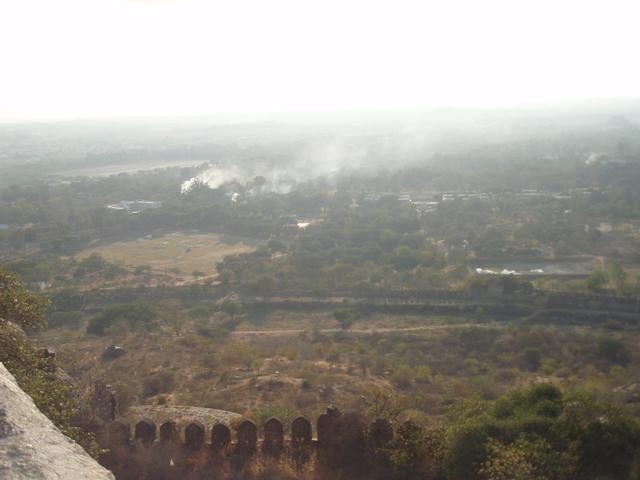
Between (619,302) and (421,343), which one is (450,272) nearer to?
(619,302)

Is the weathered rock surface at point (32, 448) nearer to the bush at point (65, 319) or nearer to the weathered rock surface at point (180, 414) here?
the weathered rock surface at point (180, 414)

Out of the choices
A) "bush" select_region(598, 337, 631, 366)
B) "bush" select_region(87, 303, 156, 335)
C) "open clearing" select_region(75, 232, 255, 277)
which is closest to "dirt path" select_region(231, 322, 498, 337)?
"bush" select_region(87, 303, 156, 335)

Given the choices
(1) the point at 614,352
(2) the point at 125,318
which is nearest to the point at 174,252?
(2) the point at 125,318

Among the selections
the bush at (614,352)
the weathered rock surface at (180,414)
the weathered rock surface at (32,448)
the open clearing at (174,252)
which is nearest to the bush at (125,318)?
the open clearing at (174,252)

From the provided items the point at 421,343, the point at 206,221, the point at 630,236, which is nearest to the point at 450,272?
the point at 421,343

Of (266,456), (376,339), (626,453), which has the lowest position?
(376,339)
